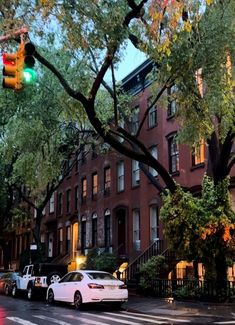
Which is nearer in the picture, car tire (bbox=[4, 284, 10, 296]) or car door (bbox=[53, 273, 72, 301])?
car door (bbox=[53, 273, 72, 301])

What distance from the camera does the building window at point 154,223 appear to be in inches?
1148

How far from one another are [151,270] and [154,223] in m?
6.19

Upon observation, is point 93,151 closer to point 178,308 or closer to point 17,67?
point 178,308

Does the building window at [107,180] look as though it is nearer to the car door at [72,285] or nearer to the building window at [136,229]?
the building window at [136,229]

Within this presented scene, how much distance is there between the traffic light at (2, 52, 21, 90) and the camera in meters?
10.0

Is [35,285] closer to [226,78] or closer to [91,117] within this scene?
[91,117]

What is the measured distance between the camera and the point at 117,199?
3425 centimetres

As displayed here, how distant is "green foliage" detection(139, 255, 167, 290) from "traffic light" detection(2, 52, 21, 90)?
15.2 m

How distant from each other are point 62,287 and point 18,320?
4.93m

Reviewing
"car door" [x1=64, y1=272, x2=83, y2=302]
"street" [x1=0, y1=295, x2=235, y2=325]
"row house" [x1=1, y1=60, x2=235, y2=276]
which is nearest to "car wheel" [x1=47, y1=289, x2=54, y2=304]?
"car door" [x1=64, y1=272, x2=83, y2=302]

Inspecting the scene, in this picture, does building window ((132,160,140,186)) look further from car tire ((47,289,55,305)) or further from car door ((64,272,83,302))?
car door ((64,272,83,302))

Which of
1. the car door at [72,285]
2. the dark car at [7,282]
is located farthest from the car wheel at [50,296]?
the dark car at [7,282]

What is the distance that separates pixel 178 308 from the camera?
58.3 feet

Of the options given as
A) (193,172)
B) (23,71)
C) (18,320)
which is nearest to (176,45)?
(23,71)
